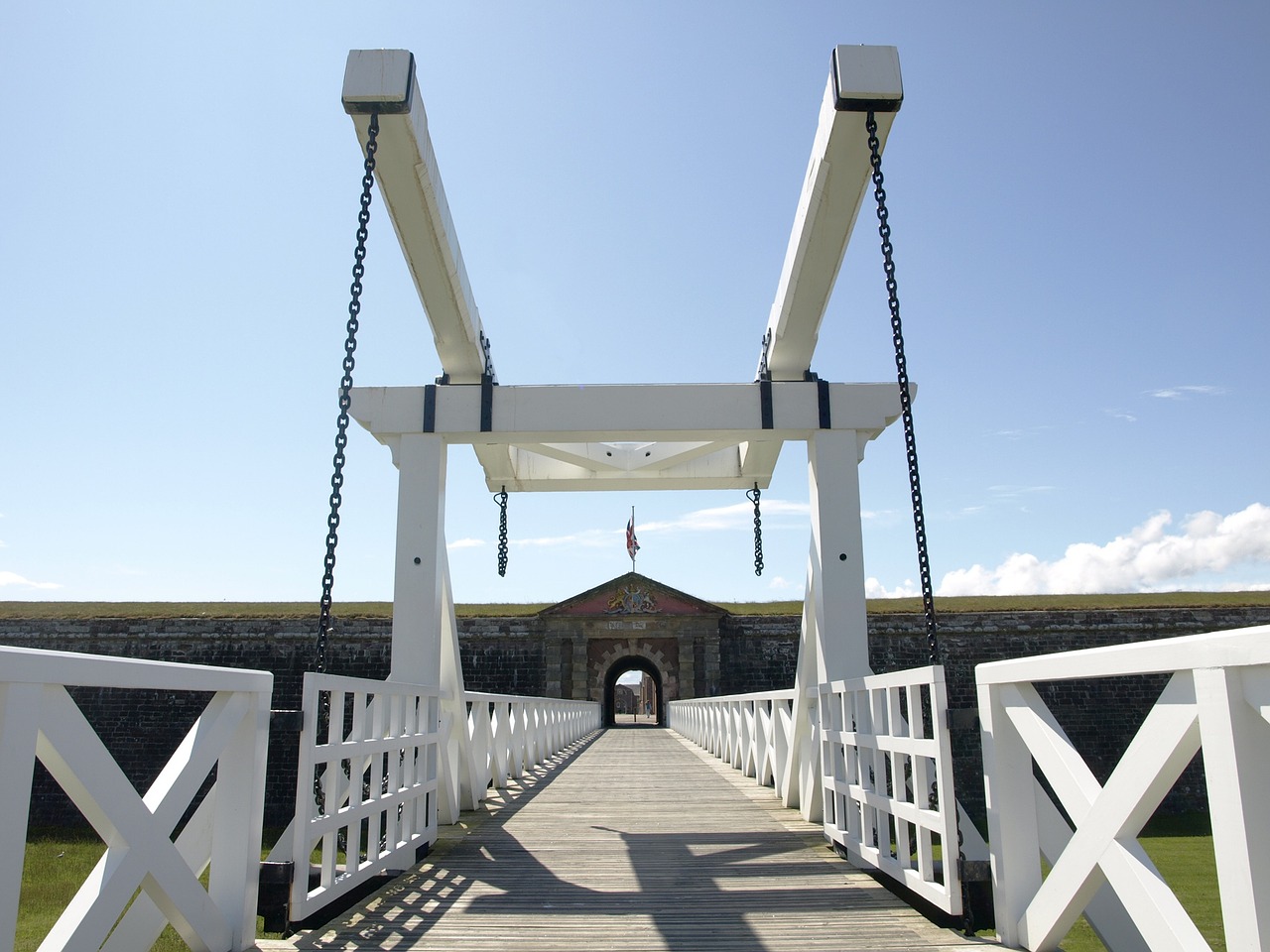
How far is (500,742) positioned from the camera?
7.39m

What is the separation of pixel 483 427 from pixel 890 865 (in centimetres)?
350

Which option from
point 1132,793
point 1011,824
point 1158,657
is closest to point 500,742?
point 1011,824

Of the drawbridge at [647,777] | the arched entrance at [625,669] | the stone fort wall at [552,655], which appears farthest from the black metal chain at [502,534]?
the arched entrance at [625,669]

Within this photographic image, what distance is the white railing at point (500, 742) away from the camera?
6.02 meters

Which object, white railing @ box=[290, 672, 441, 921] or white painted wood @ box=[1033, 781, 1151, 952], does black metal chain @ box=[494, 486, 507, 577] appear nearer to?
white railing @ box=[290, 672, 441, 921]

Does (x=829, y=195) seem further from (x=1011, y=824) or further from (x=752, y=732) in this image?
(x=752, y=732)

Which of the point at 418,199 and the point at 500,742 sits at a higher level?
the point at 418,199

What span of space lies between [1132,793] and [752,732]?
6.64 m

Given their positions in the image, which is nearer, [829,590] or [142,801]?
[142,801]

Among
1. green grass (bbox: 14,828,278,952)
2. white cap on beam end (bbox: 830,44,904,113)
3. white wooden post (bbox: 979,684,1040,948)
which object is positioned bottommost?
green grass (bbox: 14,828,278,952)

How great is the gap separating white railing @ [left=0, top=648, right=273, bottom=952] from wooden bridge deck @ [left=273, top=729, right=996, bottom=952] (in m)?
0.36

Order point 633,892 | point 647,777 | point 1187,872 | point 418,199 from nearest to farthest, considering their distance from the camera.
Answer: point 633,892 → point 418,199 → point 647,777 → point 1187,872

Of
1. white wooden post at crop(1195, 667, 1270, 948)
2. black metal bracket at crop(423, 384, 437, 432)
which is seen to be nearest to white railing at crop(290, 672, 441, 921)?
black metal bracket at crop(423, 384, 437, 432)

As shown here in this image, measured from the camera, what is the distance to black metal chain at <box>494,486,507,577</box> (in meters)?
8.97
